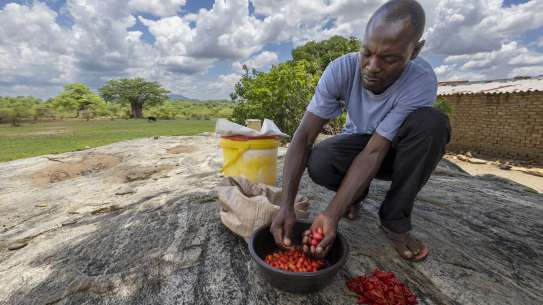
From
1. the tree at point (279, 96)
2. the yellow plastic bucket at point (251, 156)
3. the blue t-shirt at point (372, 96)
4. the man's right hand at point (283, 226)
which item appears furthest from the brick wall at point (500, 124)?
the man's right hand at point (283, 226)

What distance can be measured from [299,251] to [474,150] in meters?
11.5

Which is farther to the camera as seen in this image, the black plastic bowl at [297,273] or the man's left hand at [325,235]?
the man's left hand at [325,235]

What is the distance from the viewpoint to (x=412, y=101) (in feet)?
5.77

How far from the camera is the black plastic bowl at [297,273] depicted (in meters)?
1.34

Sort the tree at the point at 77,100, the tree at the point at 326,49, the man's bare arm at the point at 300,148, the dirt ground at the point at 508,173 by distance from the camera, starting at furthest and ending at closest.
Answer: the tree at the point at 77,100
the tree at the point at 326,49
the dirt ground at the point at 508,173
the man's bare arm at the point at 300,148

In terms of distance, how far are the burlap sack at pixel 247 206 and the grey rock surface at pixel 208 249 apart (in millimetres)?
148

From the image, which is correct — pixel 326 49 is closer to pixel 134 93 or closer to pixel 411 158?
pixel 411 158

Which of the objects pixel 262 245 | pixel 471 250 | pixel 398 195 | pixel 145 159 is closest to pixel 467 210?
pixel 471 250

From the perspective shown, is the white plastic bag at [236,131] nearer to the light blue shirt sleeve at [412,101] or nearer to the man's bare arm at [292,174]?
the man's bare arm at [292,174]

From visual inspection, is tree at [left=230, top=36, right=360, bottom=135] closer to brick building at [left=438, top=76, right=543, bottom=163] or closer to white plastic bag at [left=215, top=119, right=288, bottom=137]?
white plastic bag at [left=215, top=119, right=288, bottom=137]

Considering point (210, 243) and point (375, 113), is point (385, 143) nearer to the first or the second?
point (375, 113)

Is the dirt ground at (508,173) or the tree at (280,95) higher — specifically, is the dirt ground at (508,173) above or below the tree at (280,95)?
below

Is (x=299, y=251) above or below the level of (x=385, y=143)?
below

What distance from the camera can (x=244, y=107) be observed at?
7.85 metres
